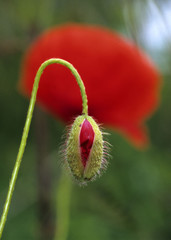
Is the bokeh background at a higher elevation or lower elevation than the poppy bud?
higher

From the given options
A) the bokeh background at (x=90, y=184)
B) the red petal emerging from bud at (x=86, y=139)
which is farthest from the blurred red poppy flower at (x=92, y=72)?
the red petal emerging from bud at (x=86, y=139)

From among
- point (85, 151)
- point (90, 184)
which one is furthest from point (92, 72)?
point (85, 151)

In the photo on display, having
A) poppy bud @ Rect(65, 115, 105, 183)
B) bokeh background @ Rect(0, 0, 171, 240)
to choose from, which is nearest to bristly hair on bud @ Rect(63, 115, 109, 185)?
poppy bud @ Rect(65, 115, 105, 183)

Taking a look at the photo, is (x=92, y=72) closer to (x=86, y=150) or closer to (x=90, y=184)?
(x=90, y=184)

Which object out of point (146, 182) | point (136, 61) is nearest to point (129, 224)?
point (146, 182)

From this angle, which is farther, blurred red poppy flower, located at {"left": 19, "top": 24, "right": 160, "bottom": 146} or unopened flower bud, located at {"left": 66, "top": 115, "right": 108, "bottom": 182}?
blurred red poppy flower, located at {"left": 19, "top": 24, "right": 160, "bottom": 146}

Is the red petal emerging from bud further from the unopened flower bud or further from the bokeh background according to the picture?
the bokeh background

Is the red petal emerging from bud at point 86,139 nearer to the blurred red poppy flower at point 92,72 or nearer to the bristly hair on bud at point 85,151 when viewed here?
the bristly hair on bud at point 85,151

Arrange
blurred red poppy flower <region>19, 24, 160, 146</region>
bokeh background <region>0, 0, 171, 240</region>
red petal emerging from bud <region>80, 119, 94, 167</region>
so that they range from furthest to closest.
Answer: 1. bokeh background <region>0, 0, 171, 240</region>
2. blurred red poppy flower <region>19, 24, 160, 146</region>
3. red petal emerging from bud <region>80, 119, 94, 167</region>
